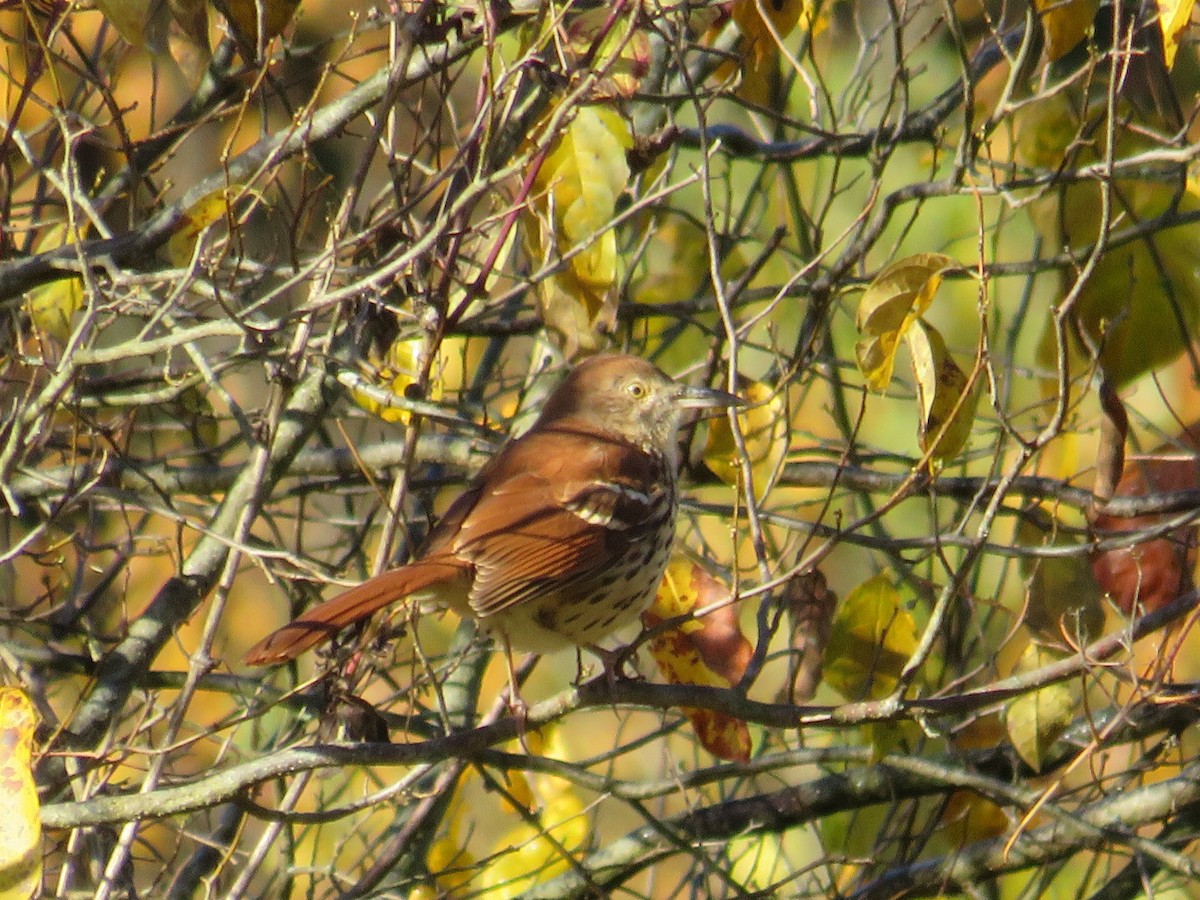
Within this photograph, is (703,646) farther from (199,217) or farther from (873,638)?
(199,217)

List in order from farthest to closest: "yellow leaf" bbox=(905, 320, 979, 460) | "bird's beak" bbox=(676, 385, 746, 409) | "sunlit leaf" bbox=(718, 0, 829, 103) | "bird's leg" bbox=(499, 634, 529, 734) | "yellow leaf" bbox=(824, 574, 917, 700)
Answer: "bird's beak" bbox=(676, 385, 746, 409)
"sunlit leaf" bbox=(718, 0, 829, 103)
"yellow leaf" bbox=(824, 574, 917, 700)
"bird's leg" bbox=(499, 634, 529, 734)
"yellow leaf" bbox=(905, 320, 979, 460)

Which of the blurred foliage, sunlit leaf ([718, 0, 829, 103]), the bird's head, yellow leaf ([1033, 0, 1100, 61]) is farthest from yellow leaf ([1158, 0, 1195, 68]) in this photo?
the bird's head

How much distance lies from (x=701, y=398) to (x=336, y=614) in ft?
4.32

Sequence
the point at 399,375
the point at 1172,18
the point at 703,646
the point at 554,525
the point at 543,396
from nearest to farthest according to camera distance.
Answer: the point at 1172,18 → the point at 703,646 → the point at 399,375 → the point at 554,525 → the point at 543,396

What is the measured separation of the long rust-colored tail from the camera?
2703mm

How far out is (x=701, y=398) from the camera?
377cm

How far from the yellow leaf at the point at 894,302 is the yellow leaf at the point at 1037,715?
66 cm

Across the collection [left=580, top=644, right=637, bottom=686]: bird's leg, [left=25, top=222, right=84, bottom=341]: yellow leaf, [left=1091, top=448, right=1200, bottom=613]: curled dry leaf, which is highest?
[left=25, top=222, right=84, bottom=341]: yellow leaf

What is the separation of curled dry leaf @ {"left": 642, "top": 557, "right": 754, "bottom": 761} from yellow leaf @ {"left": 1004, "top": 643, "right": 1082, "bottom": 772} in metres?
0.55

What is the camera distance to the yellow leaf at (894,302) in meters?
2.73

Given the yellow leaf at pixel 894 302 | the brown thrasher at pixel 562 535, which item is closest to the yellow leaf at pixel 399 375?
the brown thrasher at pixel 562 535

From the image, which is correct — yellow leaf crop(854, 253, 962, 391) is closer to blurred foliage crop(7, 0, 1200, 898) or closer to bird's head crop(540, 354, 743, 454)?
blurred foliage crop(7, 0, 1200, 898)

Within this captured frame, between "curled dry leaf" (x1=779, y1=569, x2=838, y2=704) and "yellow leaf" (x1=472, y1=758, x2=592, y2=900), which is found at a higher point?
"curled dry leaf" (x1=779, y1=569, x2=838, y2=704)

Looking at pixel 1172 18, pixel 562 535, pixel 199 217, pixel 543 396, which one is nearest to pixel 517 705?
pixel 562 535
